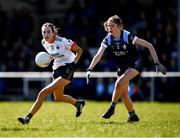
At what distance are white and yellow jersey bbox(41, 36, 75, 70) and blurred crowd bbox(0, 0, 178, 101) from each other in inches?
391

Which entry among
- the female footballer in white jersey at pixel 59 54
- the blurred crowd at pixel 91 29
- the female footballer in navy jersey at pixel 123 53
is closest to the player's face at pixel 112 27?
the female footballer in navy jersey at pixel 123 53

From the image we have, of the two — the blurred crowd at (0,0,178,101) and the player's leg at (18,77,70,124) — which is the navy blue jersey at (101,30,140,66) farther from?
the blurred crowd at (0,0,178,101)

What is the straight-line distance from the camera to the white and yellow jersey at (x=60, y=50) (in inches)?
509

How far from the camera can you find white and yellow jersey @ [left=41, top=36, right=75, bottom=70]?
509 inches

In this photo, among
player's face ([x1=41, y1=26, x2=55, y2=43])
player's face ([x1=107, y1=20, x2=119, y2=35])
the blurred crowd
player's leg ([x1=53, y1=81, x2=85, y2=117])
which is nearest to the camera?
player's face ([x1=41, y1=26, x2=55, y2=43])

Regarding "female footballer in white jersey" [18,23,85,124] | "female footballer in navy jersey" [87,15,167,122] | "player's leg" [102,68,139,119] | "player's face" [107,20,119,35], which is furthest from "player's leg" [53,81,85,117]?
"player's face" [107,20,119,35]

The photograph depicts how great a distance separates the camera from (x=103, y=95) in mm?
23469

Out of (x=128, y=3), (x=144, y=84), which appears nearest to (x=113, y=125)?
(x=144, y=84)

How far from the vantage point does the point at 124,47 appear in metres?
12.8

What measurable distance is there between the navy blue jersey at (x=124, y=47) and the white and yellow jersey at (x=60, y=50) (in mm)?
700

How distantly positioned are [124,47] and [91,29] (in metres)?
12.2

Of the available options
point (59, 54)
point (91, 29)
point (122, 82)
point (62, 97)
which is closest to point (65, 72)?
point (59, 54)

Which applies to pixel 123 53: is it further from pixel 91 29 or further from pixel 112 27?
pixel 91 29

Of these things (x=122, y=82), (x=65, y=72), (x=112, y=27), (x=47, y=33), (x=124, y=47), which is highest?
(x=112, y=27)
